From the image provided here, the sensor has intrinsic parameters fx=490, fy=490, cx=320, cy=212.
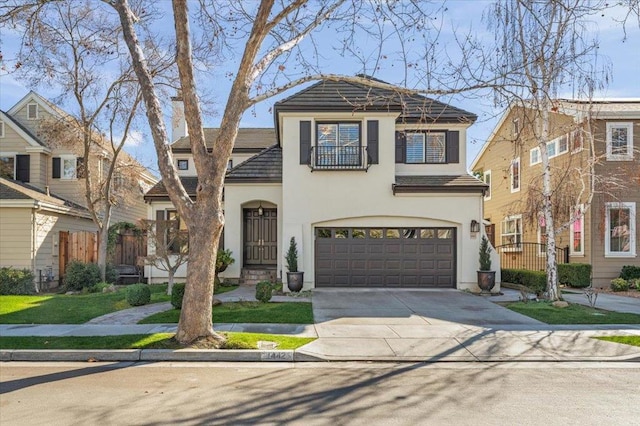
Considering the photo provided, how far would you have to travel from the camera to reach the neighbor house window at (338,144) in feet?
55.0

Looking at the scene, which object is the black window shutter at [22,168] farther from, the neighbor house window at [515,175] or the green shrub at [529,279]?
the neighbor house window at [515,175]

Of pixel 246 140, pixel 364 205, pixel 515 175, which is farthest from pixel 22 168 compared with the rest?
pixel 515 175

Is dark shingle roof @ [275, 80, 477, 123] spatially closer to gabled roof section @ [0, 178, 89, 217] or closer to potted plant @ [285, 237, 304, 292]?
potted plant @ [285, 237, 304, 292]

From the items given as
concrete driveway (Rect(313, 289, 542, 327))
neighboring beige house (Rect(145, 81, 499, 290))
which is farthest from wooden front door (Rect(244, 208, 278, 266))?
concrete driveway (Rect(313, 289, 542, 327))

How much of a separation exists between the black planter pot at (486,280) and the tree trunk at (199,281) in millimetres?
10003

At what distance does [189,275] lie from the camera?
8695mm

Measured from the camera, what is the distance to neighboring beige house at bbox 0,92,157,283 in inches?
725

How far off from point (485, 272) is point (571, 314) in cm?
399

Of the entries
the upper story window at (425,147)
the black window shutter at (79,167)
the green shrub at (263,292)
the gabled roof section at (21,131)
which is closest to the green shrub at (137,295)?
the green shrub at (263,292)

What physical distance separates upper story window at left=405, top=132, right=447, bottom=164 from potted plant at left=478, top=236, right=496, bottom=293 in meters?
3.67

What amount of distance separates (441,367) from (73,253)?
1799 cm

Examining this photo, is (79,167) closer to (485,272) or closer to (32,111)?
(32,111)

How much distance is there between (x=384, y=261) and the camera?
16.9 meters

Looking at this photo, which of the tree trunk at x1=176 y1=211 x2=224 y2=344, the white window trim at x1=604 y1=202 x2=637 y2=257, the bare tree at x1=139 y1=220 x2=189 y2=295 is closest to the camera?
the tree trunk at x1=176 y1=211 x2=224 y2=344
